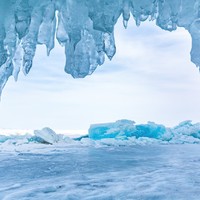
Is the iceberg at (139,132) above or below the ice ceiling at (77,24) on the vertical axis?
below

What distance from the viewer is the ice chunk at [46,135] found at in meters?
14.5

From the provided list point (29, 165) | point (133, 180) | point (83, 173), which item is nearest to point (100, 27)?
point (29, 165)

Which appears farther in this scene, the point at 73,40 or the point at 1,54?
the point at 73,40

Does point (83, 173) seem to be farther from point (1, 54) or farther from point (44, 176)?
point (1, 54)

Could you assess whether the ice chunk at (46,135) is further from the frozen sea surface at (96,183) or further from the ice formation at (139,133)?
the frozen sea surface at (96,183)

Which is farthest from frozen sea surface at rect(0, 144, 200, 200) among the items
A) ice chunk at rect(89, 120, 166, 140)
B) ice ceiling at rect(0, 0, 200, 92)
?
ice chunk at rect(89, 120, 166, 140)

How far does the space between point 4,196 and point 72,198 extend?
779 mm

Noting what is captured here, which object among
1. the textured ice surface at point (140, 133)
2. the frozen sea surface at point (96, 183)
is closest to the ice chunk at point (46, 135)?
the textured ice surface at point (140, 133)

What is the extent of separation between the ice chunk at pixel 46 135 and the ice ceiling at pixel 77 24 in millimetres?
2928

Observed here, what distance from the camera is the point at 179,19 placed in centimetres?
1184

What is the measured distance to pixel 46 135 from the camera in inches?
576

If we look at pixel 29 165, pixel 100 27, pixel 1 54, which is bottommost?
pixel 29 165

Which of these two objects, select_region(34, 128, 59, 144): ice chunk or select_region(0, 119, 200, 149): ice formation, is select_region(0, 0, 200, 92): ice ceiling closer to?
select_region(34, 128, 59, 144): ice chunk

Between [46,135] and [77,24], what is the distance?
5270 millimetres
